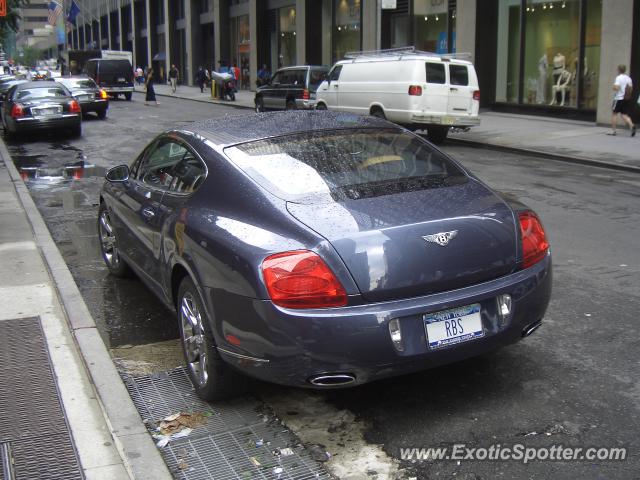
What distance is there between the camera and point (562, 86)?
23.8 m

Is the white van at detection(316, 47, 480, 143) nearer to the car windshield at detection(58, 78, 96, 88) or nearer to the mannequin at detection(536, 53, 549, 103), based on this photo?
the mannequin at detection(536, 53, 549, 103)

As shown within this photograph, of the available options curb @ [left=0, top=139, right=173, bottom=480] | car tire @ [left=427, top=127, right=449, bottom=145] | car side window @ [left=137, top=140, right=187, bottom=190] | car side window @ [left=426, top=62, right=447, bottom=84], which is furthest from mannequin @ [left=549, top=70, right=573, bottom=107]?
car side window @ [left=137, top=140, right=187, bottom=190]

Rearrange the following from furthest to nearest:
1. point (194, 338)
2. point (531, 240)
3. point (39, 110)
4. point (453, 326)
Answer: point (39, 110) < point (194, 338) < point (531, 240) < point (453, 326)

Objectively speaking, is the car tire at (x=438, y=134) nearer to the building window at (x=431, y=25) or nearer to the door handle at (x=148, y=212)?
the building window at (x=431, y=25)

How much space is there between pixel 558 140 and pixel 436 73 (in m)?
3.51

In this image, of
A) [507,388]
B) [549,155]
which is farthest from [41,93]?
[507,388]

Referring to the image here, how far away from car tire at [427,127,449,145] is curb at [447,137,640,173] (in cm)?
34

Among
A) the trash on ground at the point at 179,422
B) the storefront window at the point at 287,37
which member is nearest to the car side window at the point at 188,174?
the trash on ground at the point at 179,422

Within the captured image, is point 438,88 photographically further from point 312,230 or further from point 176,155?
point 312,230

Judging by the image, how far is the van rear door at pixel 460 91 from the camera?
1853 centimetres

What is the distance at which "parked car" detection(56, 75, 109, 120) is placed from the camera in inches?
1042

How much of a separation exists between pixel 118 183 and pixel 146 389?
7.22 feet

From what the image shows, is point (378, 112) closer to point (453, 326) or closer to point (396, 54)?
point (396, 54)

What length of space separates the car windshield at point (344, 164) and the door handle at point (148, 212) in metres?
0.87
